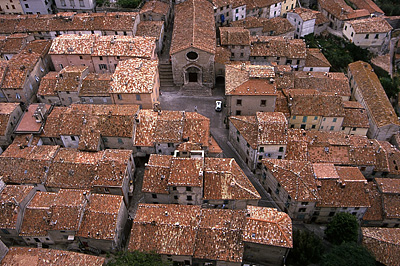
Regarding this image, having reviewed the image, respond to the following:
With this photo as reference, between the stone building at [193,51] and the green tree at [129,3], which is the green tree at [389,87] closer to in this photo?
the stone building at [193,51]

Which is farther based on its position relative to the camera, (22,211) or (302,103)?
(302,103)

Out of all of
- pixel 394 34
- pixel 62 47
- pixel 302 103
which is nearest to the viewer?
pixel 302 103

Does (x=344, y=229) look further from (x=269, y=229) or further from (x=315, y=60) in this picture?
(x=315, y=60)

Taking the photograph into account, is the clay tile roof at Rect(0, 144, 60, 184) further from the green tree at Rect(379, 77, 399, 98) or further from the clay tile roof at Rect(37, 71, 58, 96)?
the green tree at Rect(379, 77, 399, 98)

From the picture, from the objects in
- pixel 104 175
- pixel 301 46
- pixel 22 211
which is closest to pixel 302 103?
pixel 301 46

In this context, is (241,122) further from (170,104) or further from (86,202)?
(86,202)

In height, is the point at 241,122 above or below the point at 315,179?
above

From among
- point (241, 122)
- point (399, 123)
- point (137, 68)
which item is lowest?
point (399, 123)
